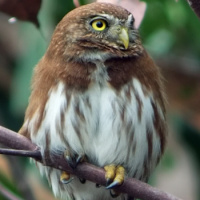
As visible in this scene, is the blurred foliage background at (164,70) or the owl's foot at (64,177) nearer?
the owl's foot at (64,177)

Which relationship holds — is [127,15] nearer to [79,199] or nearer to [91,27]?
[91,27]

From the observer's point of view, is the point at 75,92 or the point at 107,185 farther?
the point at 75,92

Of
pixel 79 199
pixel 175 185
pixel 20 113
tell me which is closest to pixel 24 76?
pixel 20 113

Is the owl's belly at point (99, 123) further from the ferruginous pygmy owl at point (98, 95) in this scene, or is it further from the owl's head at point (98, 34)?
the owl's head at point (98, 34)

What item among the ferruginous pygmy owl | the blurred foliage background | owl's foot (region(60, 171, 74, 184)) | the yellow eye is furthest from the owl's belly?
the blurred foliage background

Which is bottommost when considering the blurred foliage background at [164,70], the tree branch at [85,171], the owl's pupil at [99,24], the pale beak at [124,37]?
the blurred foliage background at [164,70]

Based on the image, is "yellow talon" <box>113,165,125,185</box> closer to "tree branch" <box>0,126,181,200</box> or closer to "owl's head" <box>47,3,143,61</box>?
"tree branch" <box>0,126,181,200</box>

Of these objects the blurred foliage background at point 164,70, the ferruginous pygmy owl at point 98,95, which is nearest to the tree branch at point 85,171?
the ferruginous pygmy owl at point 98,95
